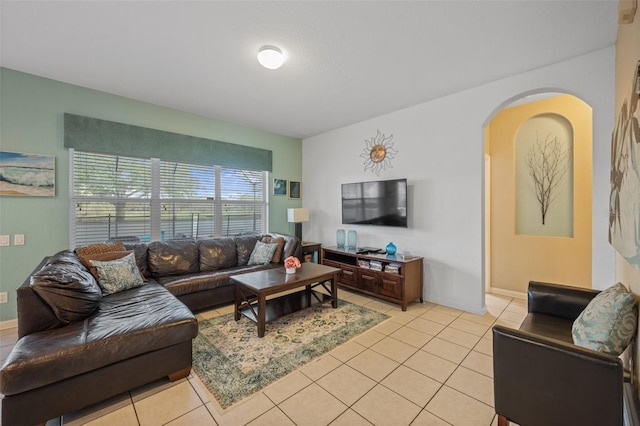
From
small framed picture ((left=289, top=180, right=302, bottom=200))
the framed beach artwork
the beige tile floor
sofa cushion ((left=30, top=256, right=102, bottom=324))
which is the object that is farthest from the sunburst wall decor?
the framed beach artwork

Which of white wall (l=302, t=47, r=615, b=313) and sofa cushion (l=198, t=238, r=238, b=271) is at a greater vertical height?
white wall (l=302, t=47, r=615, b=313)

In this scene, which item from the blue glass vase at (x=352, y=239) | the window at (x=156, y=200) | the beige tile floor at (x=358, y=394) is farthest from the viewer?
the blue glass vase at (x=352, y=239)

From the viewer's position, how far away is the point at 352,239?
4.46 m

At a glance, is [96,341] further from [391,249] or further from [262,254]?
[391,249]

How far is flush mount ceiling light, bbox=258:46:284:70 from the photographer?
94.5 inches

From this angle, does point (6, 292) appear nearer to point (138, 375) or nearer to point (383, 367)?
point (138, 375)

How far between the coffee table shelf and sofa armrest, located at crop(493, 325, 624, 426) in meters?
2.01

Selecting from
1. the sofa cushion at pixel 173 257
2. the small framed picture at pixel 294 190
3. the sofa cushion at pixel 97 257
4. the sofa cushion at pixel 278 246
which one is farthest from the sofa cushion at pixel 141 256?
the small framed picture at pixel 294 190

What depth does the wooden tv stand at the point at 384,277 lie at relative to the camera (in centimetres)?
340

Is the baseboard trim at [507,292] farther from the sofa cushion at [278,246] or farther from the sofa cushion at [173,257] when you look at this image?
the sofa cushion at [173,257]

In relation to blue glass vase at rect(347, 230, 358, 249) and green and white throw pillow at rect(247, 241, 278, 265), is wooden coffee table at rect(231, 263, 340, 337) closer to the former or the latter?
green and white throw pillow at rect(247, 241, 278, 265)

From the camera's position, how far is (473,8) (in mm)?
1964

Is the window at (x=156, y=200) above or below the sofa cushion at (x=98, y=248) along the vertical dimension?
above

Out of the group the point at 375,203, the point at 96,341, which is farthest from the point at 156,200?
the point at 375,203
